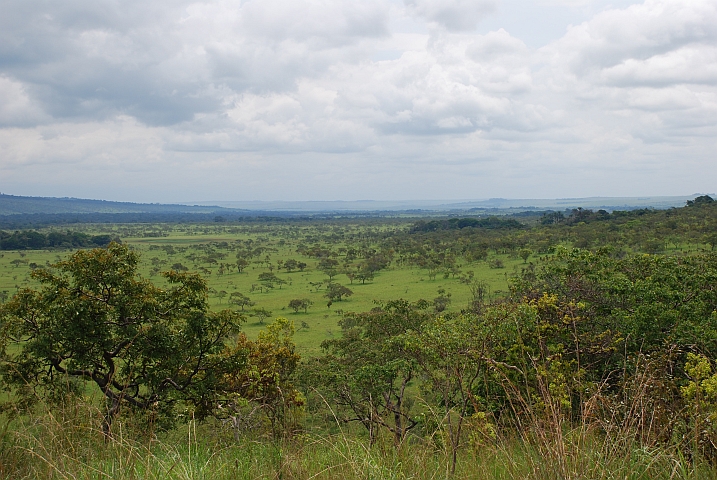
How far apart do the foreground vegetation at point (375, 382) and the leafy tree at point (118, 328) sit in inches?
2.0

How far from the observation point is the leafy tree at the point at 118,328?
40.7ft

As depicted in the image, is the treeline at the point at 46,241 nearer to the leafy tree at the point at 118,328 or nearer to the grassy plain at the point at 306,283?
the grassy plain at the point at 306,283

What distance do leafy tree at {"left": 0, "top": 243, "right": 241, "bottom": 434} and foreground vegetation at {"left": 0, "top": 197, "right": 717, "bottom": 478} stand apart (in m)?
0.05

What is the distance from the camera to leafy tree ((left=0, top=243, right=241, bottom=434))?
12.4m

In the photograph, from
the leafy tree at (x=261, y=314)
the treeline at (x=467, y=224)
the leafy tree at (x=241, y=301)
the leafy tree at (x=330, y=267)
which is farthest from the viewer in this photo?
the treeline at (x=467, y=224)

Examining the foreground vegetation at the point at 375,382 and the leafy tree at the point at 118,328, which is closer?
the foreground vegetation at the point at 375,382

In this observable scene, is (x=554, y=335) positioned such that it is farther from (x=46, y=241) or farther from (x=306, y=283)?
(x=46, y=241)

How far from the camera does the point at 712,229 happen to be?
222 ft

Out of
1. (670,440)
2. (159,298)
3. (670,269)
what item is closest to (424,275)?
(670,269)

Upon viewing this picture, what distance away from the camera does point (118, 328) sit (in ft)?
43.6

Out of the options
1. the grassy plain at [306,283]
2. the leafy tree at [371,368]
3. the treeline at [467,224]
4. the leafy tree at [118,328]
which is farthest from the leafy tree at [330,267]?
the treeline at [467,224]

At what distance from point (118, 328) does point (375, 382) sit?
7.86 meters

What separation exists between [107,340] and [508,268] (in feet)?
201

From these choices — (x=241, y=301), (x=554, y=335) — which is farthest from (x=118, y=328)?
(x=241, y=301)
